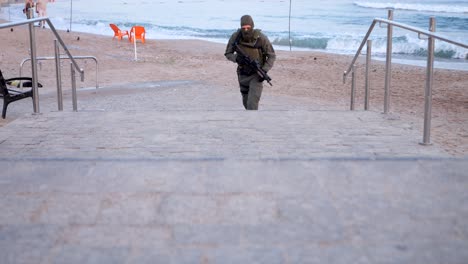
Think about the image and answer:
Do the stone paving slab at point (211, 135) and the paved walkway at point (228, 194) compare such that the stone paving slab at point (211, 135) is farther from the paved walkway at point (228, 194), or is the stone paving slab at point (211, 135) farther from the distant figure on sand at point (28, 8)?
the distant figure on sand at point (28, 8)

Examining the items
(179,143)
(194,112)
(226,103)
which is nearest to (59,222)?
(179,143)

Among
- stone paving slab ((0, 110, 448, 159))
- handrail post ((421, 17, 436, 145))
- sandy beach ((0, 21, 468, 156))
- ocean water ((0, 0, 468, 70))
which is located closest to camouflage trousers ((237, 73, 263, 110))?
stone paving slab ((0, 110, 448, 159))

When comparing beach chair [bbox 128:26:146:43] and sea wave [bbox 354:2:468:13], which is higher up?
sea wave [bbox 354:2:468:13]

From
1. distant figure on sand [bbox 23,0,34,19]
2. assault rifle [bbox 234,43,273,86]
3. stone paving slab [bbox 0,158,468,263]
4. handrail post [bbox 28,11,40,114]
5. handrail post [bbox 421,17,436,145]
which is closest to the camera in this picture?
stone paving slab [bbox 0,158,468,263]

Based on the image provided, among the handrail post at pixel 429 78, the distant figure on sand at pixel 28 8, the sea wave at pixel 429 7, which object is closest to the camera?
the handrail post at pixel 429 78

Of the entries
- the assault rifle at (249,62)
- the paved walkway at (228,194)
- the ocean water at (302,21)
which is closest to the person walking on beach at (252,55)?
the assault rifle at (249,62)

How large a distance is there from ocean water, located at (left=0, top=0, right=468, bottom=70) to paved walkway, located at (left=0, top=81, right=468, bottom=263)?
55.1 ft

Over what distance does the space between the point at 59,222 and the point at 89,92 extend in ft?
27.8

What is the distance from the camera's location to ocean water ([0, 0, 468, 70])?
88.1 ft

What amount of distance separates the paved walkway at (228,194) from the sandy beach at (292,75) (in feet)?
10.9

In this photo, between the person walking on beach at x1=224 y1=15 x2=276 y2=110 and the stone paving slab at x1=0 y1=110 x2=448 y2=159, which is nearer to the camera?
the stone paving slab at x1=0 y1=110 x2=448 y2=159

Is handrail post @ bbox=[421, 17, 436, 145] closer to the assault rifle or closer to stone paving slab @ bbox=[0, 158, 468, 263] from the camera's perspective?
stone paving slab @ bbox=[0, 158, 468, 263]

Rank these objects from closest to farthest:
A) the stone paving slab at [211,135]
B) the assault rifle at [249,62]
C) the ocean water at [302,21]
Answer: the stone paving slab at [211,135] → the assault rifle at [249,62] → the ocean water at [302,21]

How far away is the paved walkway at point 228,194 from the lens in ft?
10.6
